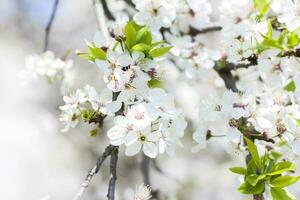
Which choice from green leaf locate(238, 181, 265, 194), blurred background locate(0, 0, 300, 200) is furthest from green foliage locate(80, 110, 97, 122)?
blurred background locate(0, 0, 300, 200)

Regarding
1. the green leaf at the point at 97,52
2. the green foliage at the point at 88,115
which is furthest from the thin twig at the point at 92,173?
the green leaf at the point at 97,52

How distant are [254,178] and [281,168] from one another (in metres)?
0.08

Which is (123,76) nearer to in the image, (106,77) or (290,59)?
(106,77)

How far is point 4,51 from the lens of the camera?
5.41m

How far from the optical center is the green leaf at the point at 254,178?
1475 millimetres

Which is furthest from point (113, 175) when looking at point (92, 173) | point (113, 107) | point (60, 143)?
point (60, 143)

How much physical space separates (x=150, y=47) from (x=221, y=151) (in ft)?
10.6

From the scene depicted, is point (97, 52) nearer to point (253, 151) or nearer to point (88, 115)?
point (88, 115)

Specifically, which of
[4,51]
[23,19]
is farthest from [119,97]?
[4,51]

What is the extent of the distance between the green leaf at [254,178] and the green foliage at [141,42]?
0.38 meters

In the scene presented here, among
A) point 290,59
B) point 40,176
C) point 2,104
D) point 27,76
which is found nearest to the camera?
point 290,59

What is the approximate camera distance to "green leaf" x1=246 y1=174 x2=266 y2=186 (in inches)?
58.1

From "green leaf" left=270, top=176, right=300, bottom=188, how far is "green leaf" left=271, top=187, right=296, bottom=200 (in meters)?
0.01

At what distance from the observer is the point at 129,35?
1.48 metres
